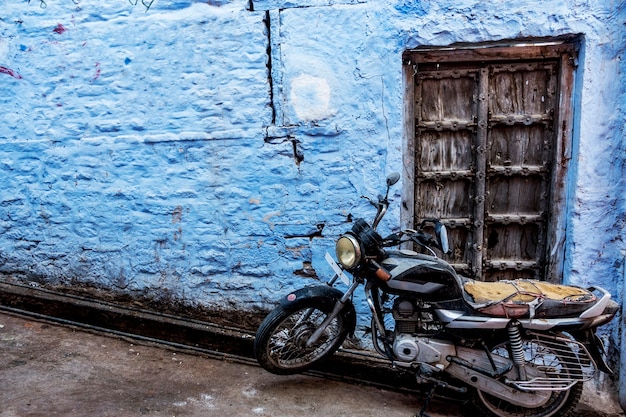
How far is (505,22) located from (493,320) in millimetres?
2032

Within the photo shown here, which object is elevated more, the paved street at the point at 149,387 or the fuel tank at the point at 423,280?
the fuel tank at the point at 423,280

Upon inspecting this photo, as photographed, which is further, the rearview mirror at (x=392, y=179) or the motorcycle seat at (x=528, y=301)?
the rearview mirror at (x=392, y=179)

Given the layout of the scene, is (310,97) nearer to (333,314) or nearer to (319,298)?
(319,298)

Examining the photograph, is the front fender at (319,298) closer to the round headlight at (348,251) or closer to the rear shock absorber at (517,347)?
the round headlight at (348,251)

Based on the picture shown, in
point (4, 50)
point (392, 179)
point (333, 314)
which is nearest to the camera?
point (392, 179)

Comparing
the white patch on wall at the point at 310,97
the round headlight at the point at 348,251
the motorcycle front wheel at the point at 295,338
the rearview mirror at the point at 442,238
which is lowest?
the motorcycle front wheel at the point at 295,338

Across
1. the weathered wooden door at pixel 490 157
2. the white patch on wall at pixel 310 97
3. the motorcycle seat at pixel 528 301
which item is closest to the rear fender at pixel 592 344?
the motorcycle seat at pixel 528 301

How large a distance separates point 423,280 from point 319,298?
0.68 meters

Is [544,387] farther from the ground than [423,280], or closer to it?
closer to it

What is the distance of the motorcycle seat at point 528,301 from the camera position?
3.14 metres

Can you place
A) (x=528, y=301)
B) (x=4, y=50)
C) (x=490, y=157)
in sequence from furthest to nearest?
(x=4, y=50)
(x=490, y=157)
(x=528, y=301)

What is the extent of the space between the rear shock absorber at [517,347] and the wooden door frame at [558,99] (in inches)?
39.7

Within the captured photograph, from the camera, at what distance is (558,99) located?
3.85 meters

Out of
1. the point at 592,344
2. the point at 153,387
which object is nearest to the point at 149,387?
the point at 153,387
